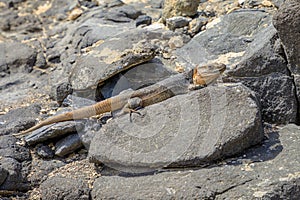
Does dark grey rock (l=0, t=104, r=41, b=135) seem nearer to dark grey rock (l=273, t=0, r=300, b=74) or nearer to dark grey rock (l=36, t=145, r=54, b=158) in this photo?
dark grey rock (l=36, t=145, r=54, b=158)

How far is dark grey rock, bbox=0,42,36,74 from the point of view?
20.9ft

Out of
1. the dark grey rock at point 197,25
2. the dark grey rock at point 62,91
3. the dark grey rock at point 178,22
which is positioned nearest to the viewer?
the dark grey rock at point 62,91

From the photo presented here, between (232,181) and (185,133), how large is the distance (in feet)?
1.87

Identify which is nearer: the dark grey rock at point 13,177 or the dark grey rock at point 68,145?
the dark grey rock at point 13,177

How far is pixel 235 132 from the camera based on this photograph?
380cm

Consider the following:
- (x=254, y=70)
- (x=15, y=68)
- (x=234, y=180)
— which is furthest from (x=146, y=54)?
(x=15, y=68)

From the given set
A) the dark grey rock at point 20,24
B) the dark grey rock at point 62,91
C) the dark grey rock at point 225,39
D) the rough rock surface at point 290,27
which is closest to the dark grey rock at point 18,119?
the dark grey rock at point 62,91

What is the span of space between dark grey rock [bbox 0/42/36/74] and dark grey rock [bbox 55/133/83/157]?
2201mm

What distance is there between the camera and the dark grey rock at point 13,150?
4.37m

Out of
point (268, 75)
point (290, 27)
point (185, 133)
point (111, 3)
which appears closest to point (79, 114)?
point (185, 133)

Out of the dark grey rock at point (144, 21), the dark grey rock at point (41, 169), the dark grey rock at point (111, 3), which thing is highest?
the dark grey rock at point (144, 21)

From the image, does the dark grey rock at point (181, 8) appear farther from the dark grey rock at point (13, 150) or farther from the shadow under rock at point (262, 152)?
the dark grey rock at point (13, 150)

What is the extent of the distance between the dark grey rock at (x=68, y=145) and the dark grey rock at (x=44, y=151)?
6 centimetres

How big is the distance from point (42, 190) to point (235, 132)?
1661mm
